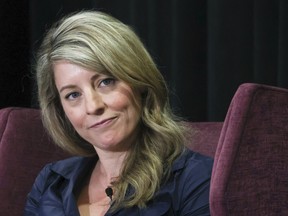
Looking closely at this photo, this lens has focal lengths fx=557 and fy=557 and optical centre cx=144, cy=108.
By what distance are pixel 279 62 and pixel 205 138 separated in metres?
0.36

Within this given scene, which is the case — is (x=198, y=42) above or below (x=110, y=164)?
above

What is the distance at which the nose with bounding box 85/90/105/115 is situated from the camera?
47.6 inches

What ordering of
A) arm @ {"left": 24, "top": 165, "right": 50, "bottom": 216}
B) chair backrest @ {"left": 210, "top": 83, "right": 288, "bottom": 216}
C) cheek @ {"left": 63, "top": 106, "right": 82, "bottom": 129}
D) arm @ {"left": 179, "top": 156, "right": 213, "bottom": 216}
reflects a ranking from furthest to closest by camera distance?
arm @ {"left": 24, "top": 165, "right": 50, "bottom": 216}, cheek @ {"left": 63, "top": 106, "right": 82, "bottom": 129}, arm @ {"left": 179, "top": 156, "right": 213, "bottom": 216}, chair backrest @ {"left": 210, "top": 83, "right": 288, "bottom": 216}

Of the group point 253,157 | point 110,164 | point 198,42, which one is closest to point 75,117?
point 110,164

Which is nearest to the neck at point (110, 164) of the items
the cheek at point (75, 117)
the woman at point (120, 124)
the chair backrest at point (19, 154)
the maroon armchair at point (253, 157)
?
the woman at point (120, 124)

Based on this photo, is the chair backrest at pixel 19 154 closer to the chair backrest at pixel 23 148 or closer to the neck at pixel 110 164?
the chair backrest at pixel 23 148

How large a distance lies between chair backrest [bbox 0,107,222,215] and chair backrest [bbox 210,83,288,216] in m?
0.48

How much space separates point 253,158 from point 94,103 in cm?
42

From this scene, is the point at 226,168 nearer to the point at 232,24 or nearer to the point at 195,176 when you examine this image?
the point at 195,176

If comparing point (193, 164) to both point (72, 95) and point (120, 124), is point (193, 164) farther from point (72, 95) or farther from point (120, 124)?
point (72, 95)

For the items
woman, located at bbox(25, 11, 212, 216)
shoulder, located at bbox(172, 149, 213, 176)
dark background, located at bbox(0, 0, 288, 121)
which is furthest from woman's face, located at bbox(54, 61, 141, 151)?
dark background, located at bbox(0, 0, 288, 121)

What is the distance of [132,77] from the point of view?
123 cm

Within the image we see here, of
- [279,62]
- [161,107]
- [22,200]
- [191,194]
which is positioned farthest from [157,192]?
[279,62]

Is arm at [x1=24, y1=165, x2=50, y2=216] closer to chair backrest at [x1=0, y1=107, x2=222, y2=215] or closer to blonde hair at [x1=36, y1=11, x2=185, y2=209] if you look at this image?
chair backrest at [x1=0, y1=107, x2=222, y2=215]
